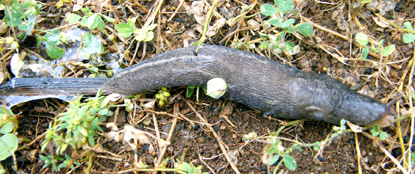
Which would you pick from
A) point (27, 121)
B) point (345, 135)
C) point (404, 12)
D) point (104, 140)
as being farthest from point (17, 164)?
point (404, 12)

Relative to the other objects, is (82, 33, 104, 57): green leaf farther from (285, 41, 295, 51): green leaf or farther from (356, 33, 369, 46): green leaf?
(356, 33, 369, 46): green leaf

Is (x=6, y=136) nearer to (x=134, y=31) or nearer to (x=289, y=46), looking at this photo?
(x=134, y=31)

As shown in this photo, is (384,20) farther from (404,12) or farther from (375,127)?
(375,127)

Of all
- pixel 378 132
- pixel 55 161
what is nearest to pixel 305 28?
pixel 378 132

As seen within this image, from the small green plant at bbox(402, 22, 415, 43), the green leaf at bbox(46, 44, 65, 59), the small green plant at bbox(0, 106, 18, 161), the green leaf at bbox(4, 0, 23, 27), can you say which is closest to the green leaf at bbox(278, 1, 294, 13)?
the small green plant at bbox(402, 22, 415, 43)

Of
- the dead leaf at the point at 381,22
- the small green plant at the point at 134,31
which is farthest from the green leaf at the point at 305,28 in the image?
the small green plant at the point at 134,31
